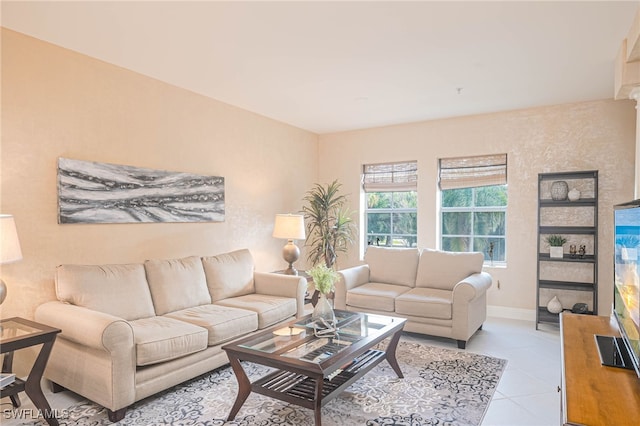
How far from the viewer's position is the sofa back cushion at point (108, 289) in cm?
290

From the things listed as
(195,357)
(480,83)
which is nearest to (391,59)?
(480,83)

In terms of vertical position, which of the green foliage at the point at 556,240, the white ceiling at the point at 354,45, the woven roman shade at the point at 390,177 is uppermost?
the white ceiling at the point at 354,45

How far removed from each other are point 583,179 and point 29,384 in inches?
218

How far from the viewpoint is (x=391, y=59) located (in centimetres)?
334

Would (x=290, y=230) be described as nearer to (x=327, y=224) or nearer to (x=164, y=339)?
(x=327, y=224)

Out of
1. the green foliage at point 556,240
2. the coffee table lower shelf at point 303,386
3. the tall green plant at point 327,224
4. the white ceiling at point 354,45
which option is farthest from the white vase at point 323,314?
the green foliage at point 556,240

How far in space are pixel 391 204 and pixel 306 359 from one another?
401 cm

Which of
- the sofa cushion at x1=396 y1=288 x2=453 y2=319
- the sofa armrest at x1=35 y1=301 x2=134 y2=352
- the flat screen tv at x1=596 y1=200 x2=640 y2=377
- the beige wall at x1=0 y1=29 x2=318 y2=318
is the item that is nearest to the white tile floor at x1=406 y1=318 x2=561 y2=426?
the sofa cushion at x1=396 y1=288 x2=453 y2=319

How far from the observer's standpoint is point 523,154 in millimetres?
4918

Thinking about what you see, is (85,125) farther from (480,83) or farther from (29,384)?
(480,83)

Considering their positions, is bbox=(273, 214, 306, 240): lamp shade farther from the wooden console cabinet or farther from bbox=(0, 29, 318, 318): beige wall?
the wooden console cabinet

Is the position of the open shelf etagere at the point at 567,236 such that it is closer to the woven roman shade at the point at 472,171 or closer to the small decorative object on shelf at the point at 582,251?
the small decorative object on shelf at the point at 582,251

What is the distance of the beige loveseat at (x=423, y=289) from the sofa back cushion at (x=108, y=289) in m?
2.05

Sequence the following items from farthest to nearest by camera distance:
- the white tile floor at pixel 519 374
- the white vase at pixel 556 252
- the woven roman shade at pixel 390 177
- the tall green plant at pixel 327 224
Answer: the woven roman shade at pixel 390 177 < the tall green plant at pixel 327 224 < the white vase at pixel 556 252 < the white tile floor at pixel 519 374
